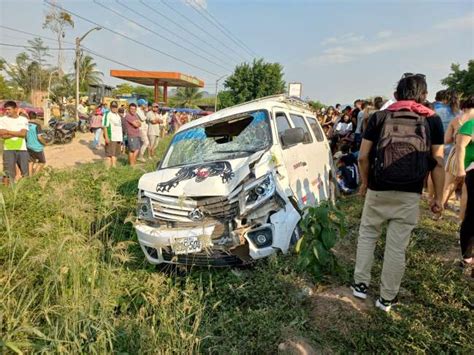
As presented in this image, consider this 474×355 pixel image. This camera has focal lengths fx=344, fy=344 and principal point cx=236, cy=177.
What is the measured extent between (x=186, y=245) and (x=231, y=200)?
633 millimetres

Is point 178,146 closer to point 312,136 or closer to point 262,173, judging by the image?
point 262,173

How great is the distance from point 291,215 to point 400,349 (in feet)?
5.02

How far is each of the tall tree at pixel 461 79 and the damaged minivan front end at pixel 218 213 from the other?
33643mm

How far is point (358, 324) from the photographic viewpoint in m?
A: 2.82

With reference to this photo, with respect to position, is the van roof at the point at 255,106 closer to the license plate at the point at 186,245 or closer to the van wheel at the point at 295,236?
the van wheel at the point at 295,236

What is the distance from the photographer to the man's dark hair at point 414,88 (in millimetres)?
2795

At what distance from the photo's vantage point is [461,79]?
33.6 m

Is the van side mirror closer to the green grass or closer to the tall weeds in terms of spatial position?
the green grass

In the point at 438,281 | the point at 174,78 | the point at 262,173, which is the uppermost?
the point at 174,78

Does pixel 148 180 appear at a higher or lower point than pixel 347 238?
higher

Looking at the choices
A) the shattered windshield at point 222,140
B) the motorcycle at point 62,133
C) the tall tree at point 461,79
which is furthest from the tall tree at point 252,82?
the shattered windshield at point 222,140

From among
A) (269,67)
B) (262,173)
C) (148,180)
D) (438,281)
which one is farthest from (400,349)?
(269,67)

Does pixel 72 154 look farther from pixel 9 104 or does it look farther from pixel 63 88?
pixel 63 88

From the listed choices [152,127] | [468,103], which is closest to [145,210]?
[468,103]
